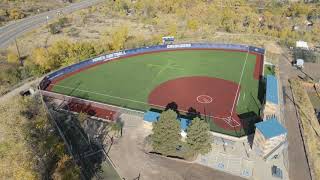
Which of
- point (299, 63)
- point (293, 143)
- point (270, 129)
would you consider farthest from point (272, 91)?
point (299, 63)

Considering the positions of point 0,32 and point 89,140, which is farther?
point 0,32

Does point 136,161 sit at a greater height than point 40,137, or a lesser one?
lesser

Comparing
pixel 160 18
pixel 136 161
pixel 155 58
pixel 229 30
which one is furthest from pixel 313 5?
pixel 136 161

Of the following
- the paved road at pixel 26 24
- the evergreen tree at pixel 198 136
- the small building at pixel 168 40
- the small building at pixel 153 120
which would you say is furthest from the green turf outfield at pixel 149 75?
the paved road at pixel 26 24

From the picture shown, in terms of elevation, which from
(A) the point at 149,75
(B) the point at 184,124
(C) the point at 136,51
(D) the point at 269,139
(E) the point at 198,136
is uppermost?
(C) the point at 136,51

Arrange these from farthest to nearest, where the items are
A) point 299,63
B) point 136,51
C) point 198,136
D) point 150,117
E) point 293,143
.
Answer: point 136,51 < point 299,63 < point 150,117 < point 293,143 < point 198,136

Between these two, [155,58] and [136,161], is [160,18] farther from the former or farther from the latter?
[136,161]

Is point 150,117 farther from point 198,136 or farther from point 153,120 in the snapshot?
point 198,136
